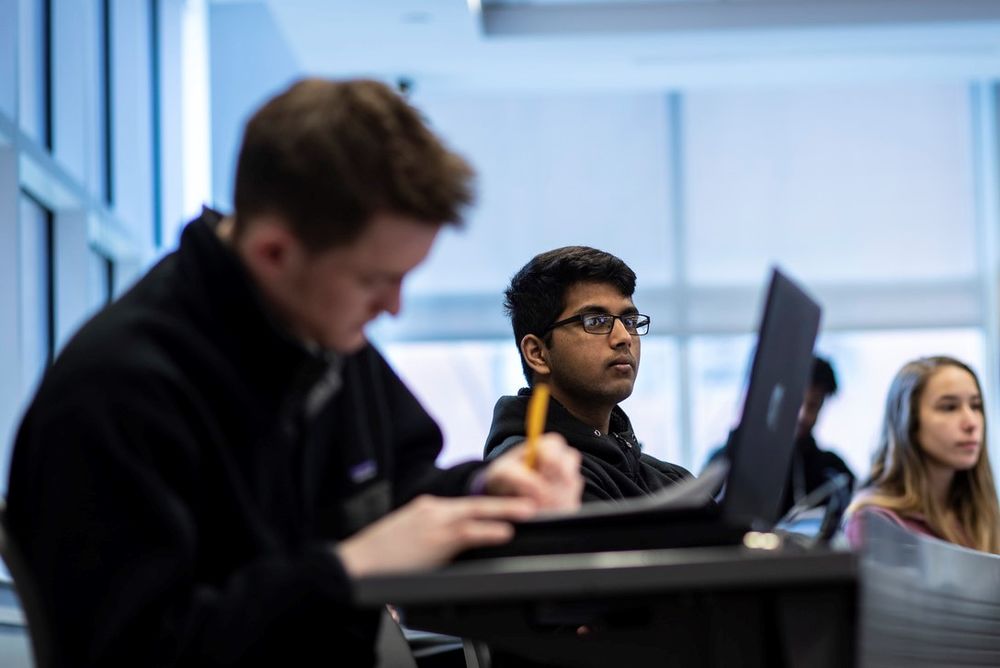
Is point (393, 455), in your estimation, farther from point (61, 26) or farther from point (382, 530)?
point (61, 26)

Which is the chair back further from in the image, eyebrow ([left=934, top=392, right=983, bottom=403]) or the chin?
eyebrow ([left=934, top=392, right=983, bottom=403])

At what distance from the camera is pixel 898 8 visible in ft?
22.5

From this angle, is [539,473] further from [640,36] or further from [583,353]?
[640,36]

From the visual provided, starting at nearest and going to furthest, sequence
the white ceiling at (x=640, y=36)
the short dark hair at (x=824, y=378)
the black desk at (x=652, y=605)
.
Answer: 1. the black desk at (x=652, y=605)
2. the short dark hair at (x=824, y=378)
3. the white ceiling at (x=640, y=36)

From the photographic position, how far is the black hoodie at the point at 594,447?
2.16 metres

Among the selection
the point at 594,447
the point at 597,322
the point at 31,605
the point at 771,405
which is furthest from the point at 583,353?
the point at 31,605

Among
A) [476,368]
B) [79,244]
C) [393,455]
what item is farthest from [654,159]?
[393,455]

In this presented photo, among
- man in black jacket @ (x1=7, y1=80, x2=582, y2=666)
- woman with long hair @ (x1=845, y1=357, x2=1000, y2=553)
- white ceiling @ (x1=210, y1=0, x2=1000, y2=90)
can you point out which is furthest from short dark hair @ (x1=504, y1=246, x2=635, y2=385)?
white ceiling @ (x1=210, y1=0, x2=1000, y2=90)

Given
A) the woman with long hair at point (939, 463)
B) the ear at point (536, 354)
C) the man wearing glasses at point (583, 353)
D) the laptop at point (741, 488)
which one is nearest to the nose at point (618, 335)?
the man wearing glasses at point (583, 353)

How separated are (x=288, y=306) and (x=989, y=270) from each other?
7424mm

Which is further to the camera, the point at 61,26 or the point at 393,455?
the point at 61,26

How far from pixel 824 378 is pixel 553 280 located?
321 centimetres

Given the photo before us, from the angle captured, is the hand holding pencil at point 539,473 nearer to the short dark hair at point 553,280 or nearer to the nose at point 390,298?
the nose at point 390,298

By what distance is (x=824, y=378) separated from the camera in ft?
17.7
